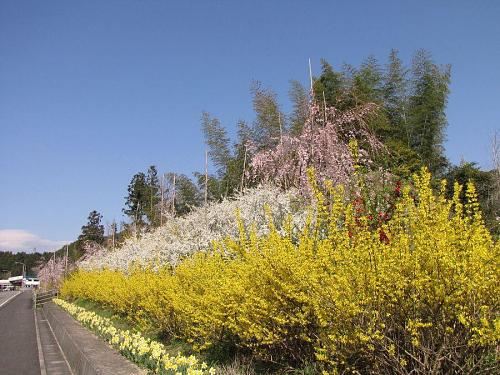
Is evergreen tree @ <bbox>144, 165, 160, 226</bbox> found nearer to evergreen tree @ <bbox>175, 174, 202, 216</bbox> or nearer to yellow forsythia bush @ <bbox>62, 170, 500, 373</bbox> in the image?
evergreen tree @ <bbox>175, 174, 202, 216</bbox>

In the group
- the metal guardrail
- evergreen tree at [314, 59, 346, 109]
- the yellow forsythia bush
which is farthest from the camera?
the metal guardrail

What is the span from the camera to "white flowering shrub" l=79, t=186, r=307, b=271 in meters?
10.0

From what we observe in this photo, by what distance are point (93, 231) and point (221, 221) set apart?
152 feet

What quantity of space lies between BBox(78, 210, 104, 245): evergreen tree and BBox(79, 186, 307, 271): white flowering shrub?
3860cm

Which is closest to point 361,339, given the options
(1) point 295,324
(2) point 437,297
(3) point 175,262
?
(2) point 437,297

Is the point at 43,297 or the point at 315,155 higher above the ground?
the point at 315,155

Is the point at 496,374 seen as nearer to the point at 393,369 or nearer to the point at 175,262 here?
the point at 393,369

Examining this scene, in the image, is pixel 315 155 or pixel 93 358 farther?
pixel 315 155

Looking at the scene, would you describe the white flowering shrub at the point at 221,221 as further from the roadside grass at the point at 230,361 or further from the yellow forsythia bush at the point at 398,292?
the yellow forsythia bush at the point at 398,292

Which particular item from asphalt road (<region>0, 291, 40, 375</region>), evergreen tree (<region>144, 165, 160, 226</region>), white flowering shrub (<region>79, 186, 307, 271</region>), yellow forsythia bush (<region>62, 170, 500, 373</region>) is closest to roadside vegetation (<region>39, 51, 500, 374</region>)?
yellow forsythia bush (<region>62, 170, 500, 373</region>)

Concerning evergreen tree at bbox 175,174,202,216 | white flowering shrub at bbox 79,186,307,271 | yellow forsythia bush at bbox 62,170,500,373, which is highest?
evergreen tree at bbox 175,174,202,216

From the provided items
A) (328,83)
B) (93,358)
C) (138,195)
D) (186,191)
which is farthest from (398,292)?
(138,195)

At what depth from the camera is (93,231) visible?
182 ft

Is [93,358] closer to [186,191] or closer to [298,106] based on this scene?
[298,106]
